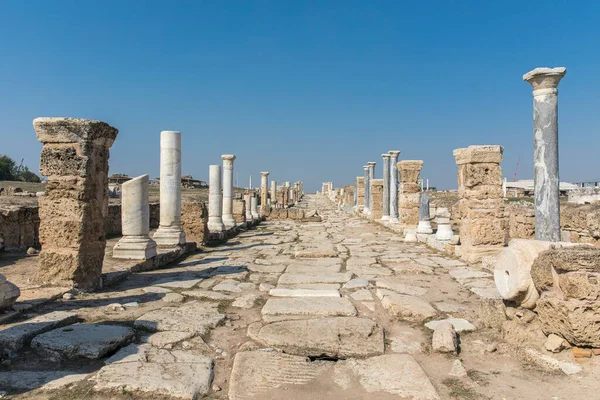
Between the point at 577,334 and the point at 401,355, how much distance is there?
1.32 meters

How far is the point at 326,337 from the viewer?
3.78m

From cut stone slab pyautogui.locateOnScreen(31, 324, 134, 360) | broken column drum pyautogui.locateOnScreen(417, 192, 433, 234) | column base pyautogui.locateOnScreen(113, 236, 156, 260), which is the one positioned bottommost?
cut stone slab pyautogui.locateOnScreen(31, 324, 134, 360)

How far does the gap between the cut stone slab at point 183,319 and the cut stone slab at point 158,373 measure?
1.70ft

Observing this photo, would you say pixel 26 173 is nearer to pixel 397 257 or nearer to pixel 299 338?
pixel 397 257

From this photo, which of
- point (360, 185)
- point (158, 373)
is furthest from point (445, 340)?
point (360, 185)

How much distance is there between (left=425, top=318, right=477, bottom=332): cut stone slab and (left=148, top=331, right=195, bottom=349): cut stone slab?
92.0 inches

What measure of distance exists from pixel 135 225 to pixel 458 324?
19.1 feet

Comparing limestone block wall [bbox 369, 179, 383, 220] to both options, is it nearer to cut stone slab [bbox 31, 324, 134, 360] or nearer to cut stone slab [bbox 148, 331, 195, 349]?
cut stone slab [bbox 148, 331, 195, 349]

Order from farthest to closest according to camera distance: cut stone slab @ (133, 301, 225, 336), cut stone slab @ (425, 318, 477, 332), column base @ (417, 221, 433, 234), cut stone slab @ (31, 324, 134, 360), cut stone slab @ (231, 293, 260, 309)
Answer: column base @ (417, 221, 433, 234) < cut stone slab @ (231, 293, 260, 309) < cut stone slab @ (425, 318, 477, 332) < cut stone slab @ (133, 301, 225, 336) < cut stone slab @ (31, 324, 134, 360)

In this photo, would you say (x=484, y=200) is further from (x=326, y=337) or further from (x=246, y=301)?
(x=326, y=337)

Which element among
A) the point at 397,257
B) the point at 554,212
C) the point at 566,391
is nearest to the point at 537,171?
the point at 554,212

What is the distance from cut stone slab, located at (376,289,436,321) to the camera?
4606 millimetres

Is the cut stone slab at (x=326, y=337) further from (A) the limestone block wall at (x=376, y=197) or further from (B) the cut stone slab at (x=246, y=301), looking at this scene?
(A) the limestone block wall at (x=376, y=197)

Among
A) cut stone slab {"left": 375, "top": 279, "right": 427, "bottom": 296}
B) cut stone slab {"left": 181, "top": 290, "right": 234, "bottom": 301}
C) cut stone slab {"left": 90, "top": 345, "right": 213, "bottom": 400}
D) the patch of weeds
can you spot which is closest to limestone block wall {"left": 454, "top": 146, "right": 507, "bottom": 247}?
cut stone slab {"left": 375, "top": 279, "right": 427, "bottom": 296}
